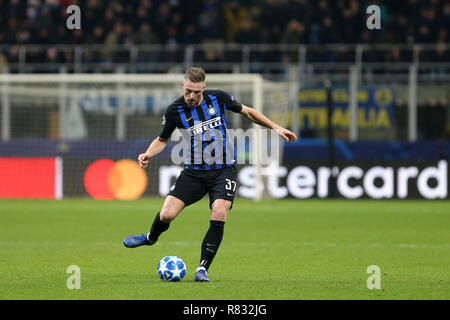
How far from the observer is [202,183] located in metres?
8.16

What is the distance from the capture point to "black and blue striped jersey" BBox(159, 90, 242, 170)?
810 cm

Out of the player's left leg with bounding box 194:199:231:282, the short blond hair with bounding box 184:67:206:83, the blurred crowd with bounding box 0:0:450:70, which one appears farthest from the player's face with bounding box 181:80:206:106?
the blurred crowd with bounding box 0:0:450:70

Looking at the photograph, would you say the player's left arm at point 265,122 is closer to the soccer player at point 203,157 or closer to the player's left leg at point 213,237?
the soccer player at point 203,157

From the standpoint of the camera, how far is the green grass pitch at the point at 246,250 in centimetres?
726

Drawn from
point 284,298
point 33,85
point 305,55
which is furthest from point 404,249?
point 33,85

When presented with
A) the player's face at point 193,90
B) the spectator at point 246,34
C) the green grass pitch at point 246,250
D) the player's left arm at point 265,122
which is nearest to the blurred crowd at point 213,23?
the spectator at point 246,34

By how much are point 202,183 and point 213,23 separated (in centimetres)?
1469

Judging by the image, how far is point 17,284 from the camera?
24.8ft

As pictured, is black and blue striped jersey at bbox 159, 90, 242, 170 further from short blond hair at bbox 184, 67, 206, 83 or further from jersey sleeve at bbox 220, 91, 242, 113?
short blond hair at bbox 184, 67, 206, 83

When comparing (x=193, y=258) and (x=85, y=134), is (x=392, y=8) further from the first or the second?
(x=193, y=258)

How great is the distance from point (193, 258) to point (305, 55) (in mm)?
11370

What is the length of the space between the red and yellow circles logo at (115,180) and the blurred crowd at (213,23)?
3.21m

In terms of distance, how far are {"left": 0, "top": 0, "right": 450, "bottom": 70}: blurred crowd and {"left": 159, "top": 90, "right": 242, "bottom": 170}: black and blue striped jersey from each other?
12655 mm

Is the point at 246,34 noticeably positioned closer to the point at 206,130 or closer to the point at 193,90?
the point at 206,130
